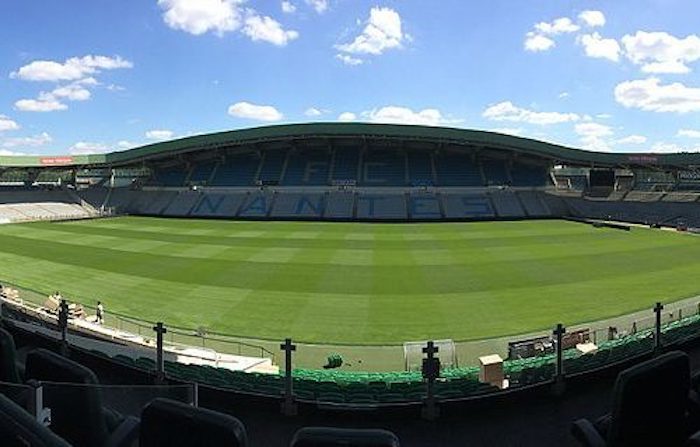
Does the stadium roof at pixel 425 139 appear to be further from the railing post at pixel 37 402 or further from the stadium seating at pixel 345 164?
the railing post at pixel 37 402

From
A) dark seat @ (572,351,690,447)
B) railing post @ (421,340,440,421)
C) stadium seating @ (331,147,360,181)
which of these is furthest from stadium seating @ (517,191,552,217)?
dark seat @ (572,351,690,447)

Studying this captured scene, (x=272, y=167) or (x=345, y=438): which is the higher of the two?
(x=272, y=167)

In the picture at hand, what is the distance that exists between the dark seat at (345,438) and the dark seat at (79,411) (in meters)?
1.52

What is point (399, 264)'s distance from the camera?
22.8 meters

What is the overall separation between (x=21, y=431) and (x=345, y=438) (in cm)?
134

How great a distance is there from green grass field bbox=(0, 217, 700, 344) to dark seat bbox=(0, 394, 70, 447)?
35.1ft

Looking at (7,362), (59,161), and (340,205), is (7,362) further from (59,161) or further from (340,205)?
(59,161)

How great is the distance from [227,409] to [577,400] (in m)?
4.02

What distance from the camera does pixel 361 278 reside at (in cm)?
1977

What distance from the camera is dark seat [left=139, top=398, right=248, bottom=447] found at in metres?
2.58

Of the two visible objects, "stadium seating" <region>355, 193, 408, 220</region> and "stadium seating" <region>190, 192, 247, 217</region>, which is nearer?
"stadium seating" <region>355, 193, 408, 220</region>

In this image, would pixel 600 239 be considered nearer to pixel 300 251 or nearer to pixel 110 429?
pixel 300 251

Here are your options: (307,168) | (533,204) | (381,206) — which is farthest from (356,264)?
(307,168)

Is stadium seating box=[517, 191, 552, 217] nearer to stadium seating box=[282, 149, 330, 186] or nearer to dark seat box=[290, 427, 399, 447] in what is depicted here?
stadium seating box=[282, 149, 330, 186]
